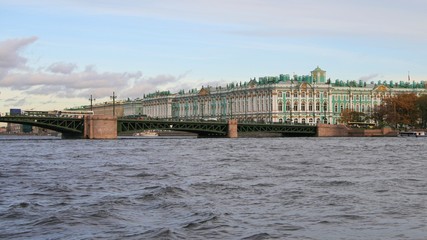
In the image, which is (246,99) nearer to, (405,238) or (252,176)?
(252,176)

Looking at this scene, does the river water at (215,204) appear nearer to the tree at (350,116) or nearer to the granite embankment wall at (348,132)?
the granite embankment wall at (348,132)

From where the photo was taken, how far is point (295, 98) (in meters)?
126

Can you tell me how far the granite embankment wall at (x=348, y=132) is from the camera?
96312 millimetres

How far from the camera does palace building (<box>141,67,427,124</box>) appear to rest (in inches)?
4919

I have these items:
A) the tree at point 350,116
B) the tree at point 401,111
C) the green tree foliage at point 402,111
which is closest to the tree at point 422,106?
the green tree foliage at point 402,111

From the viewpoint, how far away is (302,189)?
1822cm

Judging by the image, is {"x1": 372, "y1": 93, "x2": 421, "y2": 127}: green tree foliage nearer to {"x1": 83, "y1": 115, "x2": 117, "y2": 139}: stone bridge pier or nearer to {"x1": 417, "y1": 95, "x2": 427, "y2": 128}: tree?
{"x1": 417, "y1": 95, "x2": 427, "y2": 128}: tree

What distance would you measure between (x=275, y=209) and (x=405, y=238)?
3.53m

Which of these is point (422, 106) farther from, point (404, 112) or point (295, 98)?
point (295, 98)

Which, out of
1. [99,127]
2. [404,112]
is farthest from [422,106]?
[99,127]

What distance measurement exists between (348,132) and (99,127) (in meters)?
39.4

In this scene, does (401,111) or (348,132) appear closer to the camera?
(348,132)

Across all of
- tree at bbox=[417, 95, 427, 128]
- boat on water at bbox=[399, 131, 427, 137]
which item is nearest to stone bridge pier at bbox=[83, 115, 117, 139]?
boat on water at bbox=[399, 131, 427, 137]

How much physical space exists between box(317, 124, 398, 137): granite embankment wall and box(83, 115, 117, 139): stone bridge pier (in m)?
29.1
